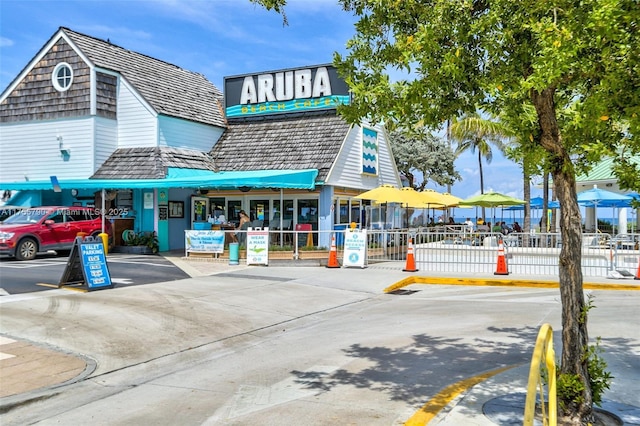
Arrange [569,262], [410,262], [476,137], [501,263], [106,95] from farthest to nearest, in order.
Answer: [476,137], [106,95], [410,262], [501,263], [569,262]

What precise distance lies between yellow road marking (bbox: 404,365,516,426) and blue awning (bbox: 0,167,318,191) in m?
13.4

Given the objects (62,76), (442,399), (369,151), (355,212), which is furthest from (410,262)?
(62,76)

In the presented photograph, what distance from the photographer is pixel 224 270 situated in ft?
55.3

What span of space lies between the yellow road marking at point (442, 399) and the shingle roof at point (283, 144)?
15.2 metres

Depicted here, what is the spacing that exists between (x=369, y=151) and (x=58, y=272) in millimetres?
14466

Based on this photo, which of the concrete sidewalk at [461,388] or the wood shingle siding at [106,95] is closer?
the concrete sidewalk at [461,388]

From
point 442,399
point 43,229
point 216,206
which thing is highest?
point 216,206

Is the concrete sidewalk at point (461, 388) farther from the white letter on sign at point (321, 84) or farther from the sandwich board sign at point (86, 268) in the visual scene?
the white letter on sign at point (321, 84)

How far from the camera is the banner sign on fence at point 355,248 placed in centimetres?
1756

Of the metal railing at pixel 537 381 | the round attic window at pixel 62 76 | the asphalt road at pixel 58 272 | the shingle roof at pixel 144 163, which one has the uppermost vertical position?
the round attic window at pixel 62 76

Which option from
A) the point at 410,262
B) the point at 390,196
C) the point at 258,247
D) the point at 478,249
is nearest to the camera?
the point at 410,262

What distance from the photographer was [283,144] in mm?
23797

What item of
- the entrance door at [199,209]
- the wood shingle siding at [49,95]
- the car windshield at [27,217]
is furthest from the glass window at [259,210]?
the wood shingle siding at [49,95]

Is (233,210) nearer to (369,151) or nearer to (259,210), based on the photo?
(259,210)
